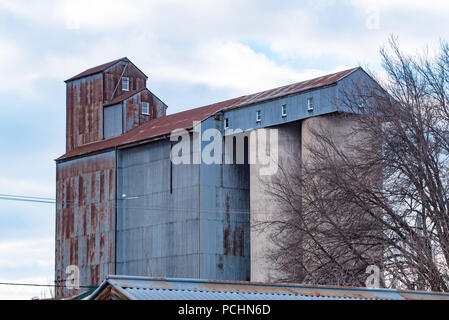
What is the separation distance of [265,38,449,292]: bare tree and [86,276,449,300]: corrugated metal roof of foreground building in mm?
16119

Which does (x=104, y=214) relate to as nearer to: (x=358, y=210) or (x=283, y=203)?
(x=283, y=203)

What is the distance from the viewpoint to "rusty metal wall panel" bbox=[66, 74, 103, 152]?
208ft

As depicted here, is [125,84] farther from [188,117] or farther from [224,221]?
[224,221]

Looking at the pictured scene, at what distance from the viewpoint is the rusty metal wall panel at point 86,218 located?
5653cm

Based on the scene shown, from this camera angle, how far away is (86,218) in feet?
192

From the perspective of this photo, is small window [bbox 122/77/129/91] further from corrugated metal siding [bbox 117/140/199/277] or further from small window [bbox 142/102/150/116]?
corrugated metal siding [bbox 117/140/199/277]

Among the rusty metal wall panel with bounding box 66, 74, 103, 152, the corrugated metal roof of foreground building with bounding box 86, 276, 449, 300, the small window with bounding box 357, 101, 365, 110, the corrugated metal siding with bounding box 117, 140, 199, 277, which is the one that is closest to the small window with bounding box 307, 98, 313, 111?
the small window with bounding box 357, 101, 365, 110

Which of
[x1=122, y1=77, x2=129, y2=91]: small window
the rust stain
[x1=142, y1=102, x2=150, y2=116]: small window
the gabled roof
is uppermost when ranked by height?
the gabled roof

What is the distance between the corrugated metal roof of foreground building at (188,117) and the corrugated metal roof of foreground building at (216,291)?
2838 centimetres

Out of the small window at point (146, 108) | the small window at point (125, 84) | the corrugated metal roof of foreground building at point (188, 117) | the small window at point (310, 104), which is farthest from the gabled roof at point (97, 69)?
the small window at point (310, 104)

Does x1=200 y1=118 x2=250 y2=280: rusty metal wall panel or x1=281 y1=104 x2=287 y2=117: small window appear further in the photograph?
x1=200 y1=118 x2=250 y2=280: rusty metal wall panel

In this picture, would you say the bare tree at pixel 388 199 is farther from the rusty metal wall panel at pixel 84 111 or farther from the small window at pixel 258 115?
the rusty metal wall panel at pixel 84 111

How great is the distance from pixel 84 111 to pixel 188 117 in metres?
11.0
